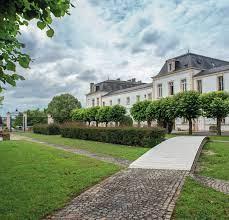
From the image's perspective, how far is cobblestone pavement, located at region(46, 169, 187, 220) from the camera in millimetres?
5547

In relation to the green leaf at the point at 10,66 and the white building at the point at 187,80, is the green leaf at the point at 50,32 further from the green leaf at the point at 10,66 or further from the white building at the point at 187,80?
the white building at the point at 187,80

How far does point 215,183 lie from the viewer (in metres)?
8.33

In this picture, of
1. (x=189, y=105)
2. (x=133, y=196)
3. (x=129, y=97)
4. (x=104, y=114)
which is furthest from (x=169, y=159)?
(x=129, y=97)

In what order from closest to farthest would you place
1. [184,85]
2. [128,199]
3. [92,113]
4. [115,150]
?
[128,199], [115,150], [184,85], [92,113]

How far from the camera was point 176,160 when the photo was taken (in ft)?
38.3

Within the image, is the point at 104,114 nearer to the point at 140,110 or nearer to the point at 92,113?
the point at 92,113

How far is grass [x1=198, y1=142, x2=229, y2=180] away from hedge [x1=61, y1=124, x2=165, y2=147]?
9.78 feet

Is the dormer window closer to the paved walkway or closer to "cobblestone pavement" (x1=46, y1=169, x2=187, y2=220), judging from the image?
the paved walkway

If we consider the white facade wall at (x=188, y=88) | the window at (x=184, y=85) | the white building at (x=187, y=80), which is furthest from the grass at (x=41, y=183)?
the window at (x=184, y=85)

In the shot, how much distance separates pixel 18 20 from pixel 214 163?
9392 millimetres

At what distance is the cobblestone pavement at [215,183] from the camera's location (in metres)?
7.61

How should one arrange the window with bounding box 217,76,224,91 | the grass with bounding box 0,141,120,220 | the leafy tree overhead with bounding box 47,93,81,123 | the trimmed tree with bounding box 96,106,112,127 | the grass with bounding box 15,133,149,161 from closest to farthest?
the grass with bounding box 0,141,120,220 → the grass with bounding box 15,133,149,161 → the window with bounding box 217,76,224,91 → the trimmed tree with bounding box 96,106,112,127 → the leafy tree overhead with bounding box 47,93,81,123

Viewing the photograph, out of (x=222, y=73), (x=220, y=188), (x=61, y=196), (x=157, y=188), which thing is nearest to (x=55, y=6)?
(x=61, y=196)

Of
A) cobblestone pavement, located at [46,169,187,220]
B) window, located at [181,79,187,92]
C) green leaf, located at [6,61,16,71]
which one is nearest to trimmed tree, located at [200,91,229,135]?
window, located at [181,79,187,92]
